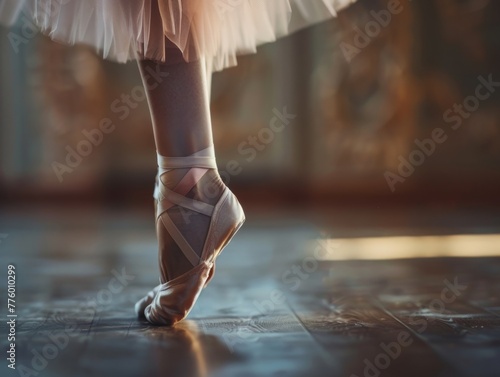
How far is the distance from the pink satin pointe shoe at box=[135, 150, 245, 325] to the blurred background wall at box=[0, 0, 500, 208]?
2.82 metres

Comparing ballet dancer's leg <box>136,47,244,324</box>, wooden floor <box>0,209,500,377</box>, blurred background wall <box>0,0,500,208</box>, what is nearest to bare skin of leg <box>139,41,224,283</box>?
ballet dancer's leg <box>136,47,244,324</box>

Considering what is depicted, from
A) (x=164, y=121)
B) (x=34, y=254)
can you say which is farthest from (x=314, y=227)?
(x=164, y=121)

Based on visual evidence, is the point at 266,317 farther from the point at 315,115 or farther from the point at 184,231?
the point at 315,115

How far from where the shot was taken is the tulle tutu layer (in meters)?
1.04

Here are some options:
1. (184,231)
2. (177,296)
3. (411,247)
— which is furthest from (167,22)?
(411,247)

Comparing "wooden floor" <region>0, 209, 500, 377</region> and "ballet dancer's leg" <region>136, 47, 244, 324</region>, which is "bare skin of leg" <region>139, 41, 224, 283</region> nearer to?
"ballet dancer's leg" <region>136, 47, 244, 324</region>

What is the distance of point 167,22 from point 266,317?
0.52m

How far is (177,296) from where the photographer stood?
112cm

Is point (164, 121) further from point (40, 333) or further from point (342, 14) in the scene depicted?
point (342, 14)

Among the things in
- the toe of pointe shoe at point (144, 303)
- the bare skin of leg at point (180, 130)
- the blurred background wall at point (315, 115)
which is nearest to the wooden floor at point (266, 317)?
the toe of pointe shoe at point (144, 303)

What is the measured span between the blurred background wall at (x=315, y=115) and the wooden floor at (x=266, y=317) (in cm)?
193

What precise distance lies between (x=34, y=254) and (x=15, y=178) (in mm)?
2112

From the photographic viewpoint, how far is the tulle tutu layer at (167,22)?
3.43 feet

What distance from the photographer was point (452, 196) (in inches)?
157
